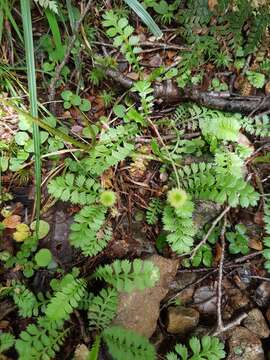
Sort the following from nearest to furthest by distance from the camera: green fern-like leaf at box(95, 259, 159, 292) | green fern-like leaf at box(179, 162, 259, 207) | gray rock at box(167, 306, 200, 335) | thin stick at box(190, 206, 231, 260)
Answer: green fern-like leaf at box(95, 259, 159, 292) → green fern-like leaf at box(179, 162, 259, 207) → gray rock at box(167, 306, 200, 335) → thin stick at box(190, 206, 231, 260)

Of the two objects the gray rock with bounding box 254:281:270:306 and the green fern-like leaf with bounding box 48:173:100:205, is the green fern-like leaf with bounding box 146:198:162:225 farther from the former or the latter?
the gray rock with bounding box 254:281:270:306

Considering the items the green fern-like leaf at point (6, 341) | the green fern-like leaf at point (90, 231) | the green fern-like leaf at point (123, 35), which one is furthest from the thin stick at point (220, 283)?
the green fern-like leaf at point (123, 35)

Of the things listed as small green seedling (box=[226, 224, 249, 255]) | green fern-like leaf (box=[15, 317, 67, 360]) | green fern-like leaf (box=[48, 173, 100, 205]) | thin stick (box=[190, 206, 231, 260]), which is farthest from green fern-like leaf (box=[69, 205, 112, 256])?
small green seedling (box=[226, 224, 249, 255])

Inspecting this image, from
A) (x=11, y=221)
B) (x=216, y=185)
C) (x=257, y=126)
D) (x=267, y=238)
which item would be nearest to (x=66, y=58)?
(x=11, y=221)

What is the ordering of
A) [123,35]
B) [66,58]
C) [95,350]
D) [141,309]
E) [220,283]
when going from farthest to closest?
[123,35] < [66,58] < [220,283] < [141,309] < [95,350]

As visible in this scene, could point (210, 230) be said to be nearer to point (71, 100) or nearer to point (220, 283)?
point (220, 283)

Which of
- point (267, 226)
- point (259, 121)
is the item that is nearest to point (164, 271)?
point (267, 226)

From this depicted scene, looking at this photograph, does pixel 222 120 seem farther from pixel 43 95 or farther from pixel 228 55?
pixel 43 95

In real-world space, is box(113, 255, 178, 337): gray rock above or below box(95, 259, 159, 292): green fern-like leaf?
below
